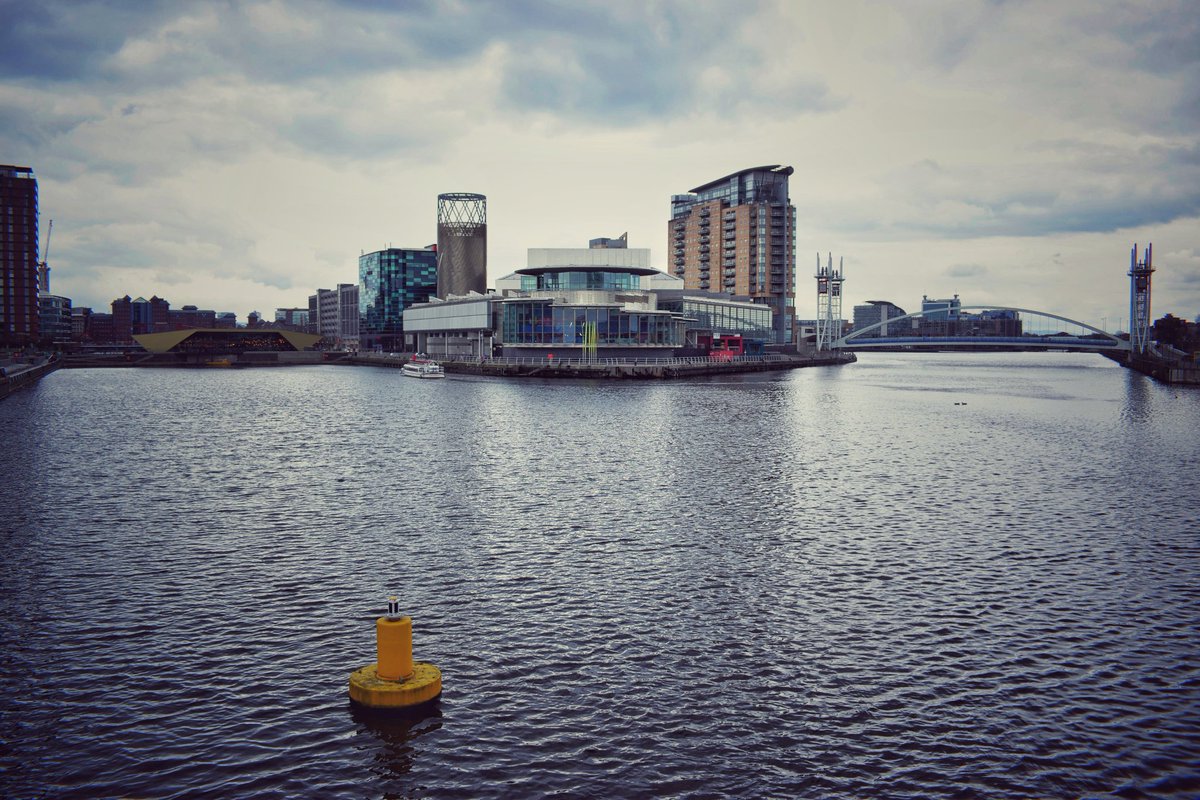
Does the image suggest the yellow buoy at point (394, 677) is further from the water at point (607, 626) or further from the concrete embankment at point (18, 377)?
the concrete embankment at point (18, 377)

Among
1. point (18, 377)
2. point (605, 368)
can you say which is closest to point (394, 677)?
point (605, 368)

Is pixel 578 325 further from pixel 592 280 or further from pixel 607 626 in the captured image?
pixel 607 626

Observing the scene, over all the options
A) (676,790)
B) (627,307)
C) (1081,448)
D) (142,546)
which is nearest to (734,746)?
(676,790)

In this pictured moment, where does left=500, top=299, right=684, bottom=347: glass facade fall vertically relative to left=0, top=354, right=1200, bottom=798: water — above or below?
above

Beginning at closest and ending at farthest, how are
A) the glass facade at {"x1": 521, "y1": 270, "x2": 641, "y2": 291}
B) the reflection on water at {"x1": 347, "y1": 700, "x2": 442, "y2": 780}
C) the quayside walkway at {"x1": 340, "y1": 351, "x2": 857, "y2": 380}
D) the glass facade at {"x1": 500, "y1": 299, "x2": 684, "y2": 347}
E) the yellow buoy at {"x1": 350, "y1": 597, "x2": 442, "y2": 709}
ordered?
the reflection on water at {"x1": 347, "y1": 700, "x2": 442, "y2": 780} < the yellow buoy at {"x1": 350, "y1": 597, "x2": 442, "y2": 709} < the quayside walkway at {"x1": 340, "y1": 351, "x2": 857, "y2": 380} < the glass facade at {"x1": 500, "y1": 299, "x2": 684, "y2": 347} < the glass facade at {"x1": 521, "y1": 270, "x2": 641, "y2": 291}

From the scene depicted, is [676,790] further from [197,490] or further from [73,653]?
[197,490]

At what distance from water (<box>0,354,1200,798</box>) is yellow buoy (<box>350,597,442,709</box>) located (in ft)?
1.46

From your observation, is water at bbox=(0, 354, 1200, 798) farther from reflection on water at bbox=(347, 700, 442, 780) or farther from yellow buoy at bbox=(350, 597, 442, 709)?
yellow buoy at bbox=(350, 597, 442, 709)

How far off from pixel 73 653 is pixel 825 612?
17.3 metres

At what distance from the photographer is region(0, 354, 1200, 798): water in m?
13.6

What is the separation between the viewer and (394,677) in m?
15.7

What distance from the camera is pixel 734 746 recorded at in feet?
46.5

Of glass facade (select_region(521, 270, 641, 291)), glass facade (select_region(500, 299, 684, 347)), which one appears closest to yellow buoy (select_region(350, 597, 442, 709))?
glass facade (select_region(500, 299, 684, 347))

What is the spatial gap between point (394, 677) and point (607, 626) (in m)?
5.83
